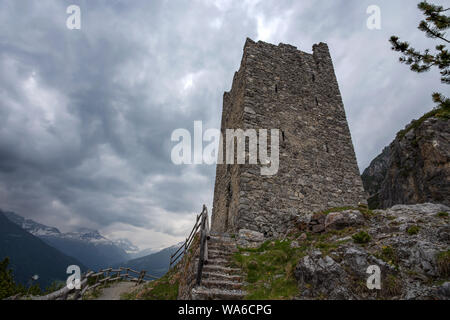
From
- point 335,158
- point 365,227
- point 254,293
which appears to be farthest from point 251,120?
point 254,293

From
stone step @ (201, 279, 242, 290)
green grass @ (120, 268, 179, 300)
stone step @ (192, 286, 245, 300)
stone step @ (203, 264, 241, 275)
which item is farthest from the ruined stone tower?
stone step @ (192, 286, 245, 300)

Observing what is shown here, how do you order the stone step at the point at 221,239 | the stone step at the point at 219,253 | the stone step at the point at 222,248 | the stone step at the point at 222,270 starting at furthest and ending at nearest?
the stone step at the point at 221,239 < the stone step at the point at 222,248 < the stone step at the point at 219,253 < the stone step at the point at 222,270

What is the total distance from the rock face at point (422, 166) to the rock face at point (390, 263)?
7094mm

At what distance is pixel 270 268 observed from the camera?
278 inches

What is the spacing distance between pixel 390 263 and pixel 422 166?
38.7ft

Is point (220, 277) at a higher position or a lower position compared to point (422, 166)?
lower

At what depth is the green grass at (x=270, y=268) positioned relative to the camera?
5770mm

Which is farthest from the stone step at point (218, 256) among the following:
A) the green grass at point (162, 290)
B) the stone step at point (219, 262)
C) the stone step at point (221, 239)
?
the green grass at point (162, 290)

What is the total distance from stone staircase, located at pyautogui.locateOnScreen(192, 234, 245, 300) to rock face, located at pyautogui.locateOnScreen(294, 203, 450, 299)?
5.47 ft

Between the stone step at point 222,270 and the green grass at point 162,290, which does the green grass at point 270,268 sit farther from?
the green grass at point 162,290

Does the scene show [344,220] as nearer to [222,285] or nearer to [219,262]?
[219,262]

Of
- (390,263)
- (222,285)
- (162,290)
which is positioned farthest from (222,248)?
(390,263)
